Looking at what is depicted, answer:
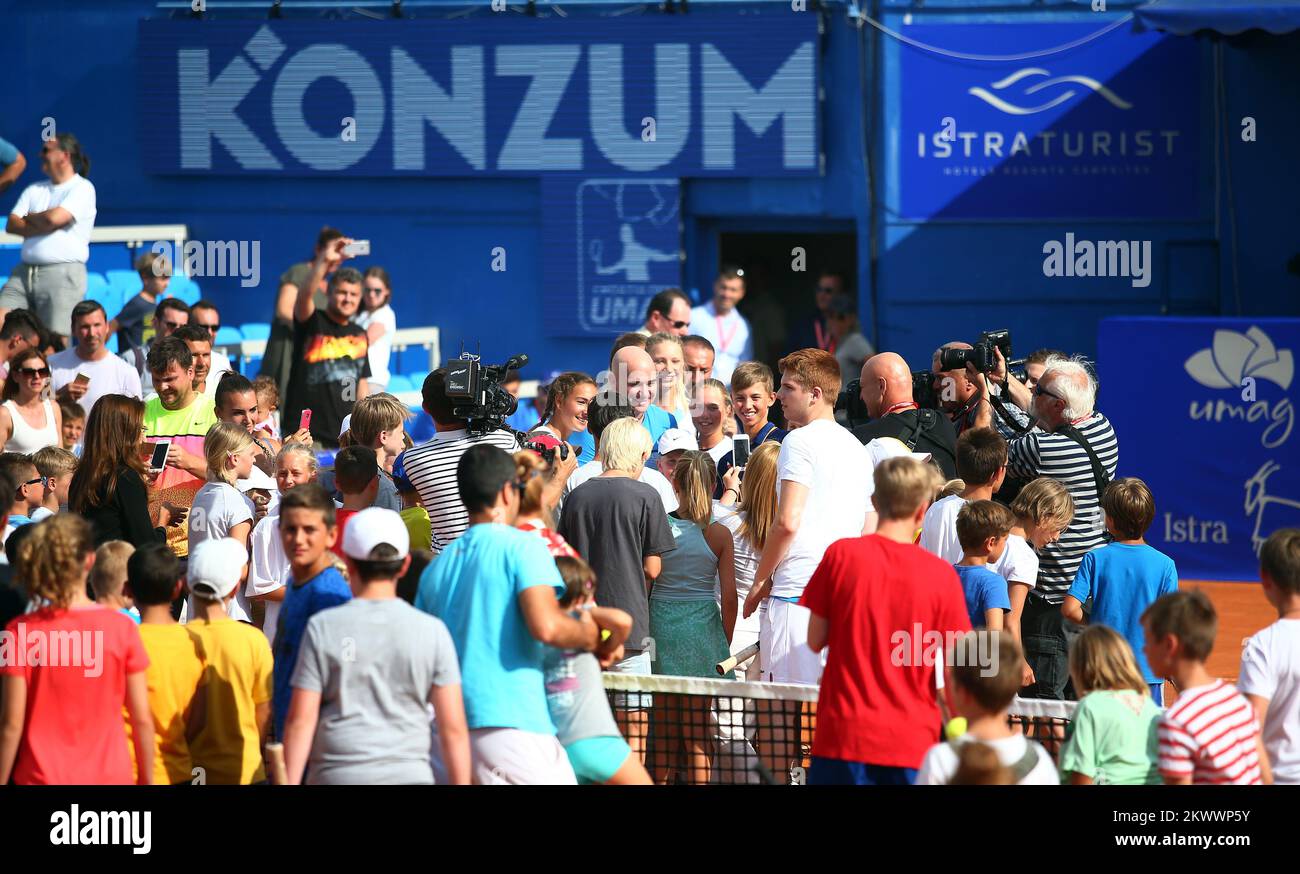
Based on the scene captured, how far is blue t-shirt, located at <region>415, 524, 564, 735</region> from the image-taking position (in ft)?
16.9

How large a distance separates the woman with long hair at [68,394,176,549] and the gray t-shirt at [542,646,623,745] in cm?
257

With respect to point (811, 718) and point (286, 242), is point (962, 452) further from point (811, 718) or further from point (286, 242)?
point (286, 242)

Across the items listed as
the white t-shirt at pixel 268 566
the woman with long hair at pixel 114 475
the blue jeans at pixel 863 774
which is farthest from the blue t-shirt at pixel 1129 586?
the woman with long hair at pixel 114 475

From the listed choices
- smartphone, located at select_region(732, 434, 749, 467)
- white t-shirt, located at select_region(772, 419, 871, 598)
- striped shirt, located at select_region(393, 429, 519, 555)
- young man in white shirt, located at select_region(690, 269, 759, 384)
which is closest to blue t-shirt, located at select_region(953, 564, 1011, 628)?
white t-shirt, located at select_region(772, 419, 871, 598)

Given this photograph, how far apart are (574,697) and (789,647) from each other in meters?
1.61

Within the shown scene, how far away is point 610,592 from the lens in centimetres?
670

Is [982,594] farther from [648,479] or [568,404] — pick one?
[568,404]

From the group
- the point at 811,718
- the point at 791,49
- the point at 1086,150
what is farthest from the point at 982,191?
the point at 811,718

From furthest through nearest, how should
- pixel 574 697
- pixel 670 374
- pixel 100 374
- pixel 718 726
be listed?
1. pixel 100 374
2. pixel 670 374
3. pixel 718 726
4. pixel 574 697

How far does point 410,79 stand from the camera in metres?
16.1

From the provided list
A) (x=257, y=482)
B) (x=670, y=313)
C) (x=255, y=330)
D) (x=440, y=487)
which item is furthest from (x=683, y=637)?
(x=255, y=330)

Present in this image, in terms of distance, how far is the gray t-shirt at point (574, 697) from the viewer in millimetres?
5348

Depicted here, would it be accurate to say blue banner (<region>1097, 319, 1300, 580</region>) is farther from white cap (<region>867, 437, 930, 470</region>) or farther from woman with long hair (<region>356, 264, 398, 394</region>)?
white cap (<region>867, 437, 930, 470</region>)
